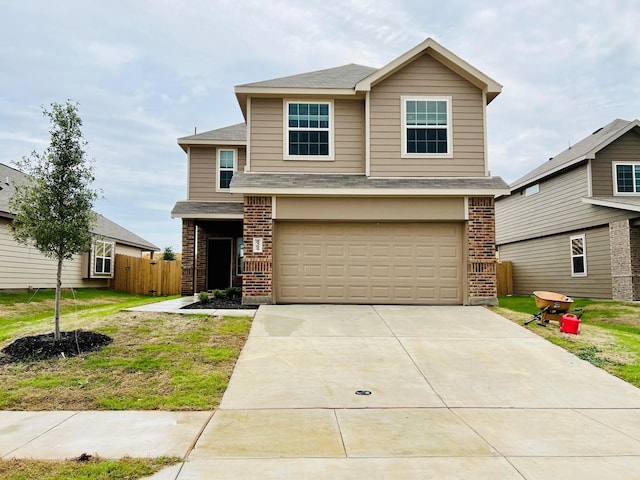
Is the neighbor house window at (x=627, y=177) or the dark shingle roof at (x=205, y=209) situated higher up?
the neighbor house window at (x=627, y=177)

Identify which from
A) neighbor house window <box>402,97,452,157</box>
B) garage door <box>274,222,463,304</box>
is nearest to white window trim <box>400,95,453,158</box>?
neighbor house window <box>402,97,452,157</box>

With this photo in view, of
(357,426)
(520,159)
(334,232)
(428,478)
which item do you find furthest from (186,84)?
(520,159)

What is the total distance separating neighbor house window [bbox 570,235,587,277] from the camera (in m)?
18.6

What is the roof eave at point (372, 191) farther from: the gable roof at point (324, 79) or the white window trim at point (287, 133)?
the gable roof at point (324, 79)

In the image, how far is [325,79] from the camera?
14406 millimetres

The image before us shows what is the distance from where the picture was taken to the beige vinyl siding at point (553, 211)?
18.0 m

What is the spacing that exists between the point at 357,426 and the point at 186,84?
15438 mm

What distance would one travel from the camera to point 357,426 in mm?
5371

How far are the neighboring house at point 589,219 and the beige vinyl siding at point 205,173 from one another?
42.8ft

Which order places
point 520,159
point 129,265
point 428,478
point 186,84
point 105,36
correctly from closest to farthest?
point 428,478 → point 105,36 → point 186,84 → point 129,265 → point 520,159

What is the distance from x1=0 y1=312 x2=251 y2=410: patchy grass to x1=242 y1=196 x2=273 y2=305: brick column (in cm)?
249

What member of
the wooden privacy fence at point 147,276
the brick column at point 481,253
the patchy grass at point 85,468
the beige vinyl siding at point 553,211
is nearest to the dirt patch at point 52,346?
the patchy grass at point 85,468

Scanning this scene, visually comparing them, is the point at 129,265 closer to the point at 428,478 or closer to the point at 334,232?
the point at 334,232

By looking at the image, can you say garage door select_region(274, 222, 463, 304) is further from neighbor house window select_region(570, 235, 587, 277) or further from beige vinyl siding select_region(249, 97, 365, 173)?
neighbor house window select_region(570, 235, 587, 277)
